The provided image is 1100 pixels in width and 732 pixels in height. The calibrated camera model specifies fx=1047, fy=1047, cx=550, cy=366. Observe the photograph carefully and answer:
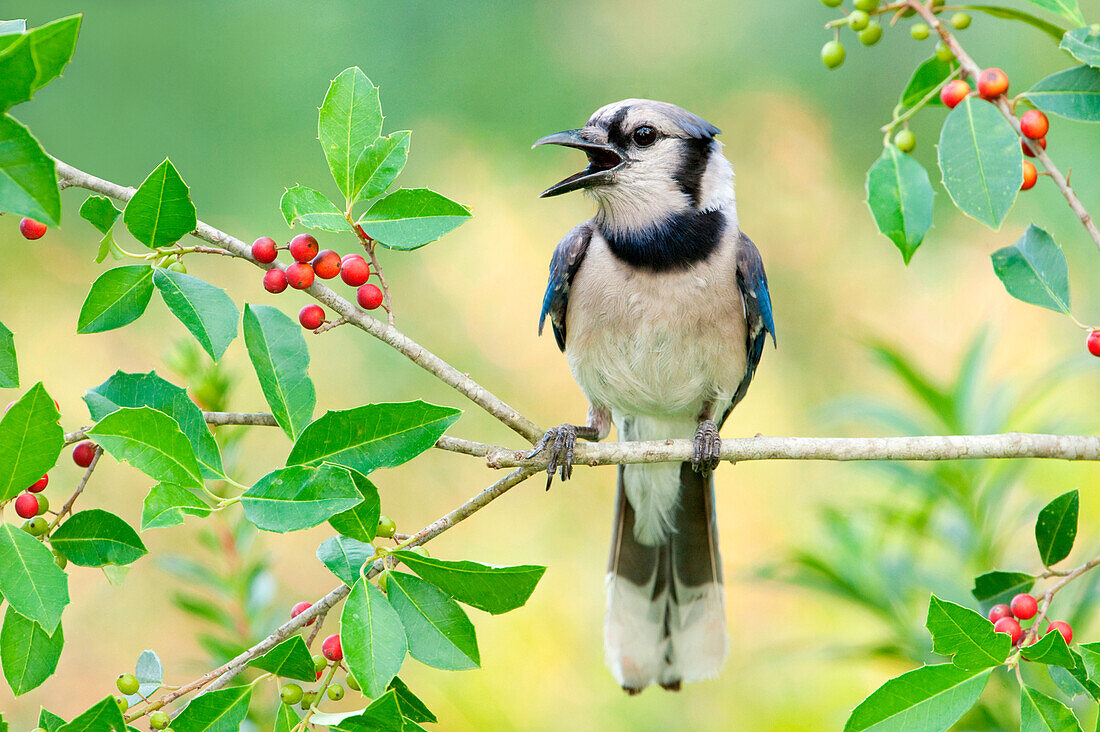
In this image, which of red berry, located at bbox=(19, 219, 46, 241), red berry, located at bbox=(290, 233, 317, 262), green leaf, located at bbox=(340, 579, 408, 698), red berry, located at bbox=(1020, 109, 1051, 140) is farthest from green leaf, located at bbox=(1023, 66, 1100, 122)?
red berry, located at bbox=(19, 219, 46, 241)

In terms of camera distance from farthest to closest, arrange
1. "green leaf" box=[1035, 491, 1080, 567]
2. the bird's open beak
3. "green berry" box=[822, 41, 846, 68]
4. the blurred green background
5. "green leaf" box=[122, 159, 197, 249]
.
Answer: the blurred green background, the bird's open beak, "green berry" box=[822, 41, 846, 68], "green leaf" box=[1035, 491, 1080, 567], "green leaf" box=[122, 159, 197, 249]

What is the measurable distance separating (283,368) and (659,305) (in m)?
1.24

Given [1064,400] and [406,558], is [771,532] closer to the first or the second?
[1064,400]

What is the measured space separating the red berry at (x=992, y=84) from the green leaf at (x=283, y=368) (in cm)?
102

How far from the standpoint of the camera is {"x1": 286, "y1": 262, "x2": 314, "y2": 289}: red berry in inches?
54.1

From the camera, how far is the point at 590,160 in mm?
2361

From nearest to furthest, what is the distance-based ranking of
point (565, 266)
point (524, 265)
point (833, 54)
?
point (833, 54) → point (565, 266) → point (524, 265)

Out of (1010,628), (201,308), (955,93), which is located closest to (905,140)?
(955,93)

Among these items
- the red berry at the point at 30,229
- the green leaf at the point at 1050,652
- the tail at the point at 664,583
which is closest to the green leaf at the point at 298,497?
the red berry at the point at 30,229

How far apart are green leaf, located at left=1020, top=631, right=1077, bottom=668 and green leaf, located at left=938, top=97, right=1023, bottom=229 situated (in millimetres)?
575

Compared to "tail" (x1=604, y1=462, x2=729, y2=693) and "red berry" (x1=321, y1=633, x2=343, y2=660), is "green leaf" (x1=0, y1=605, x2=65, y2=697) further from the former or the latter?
"tail" (x1=604, y1=462, x2=729, y2=693)

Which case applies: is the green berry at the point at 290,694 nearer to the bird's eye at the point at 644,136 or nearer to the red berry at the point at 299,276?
the red berry at the point at 299,276

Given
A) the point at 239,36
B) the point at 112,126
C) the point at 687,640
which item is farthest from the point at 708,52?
the point at 687,640

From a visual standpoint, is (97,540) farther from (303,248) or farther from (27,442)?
(303,248)
